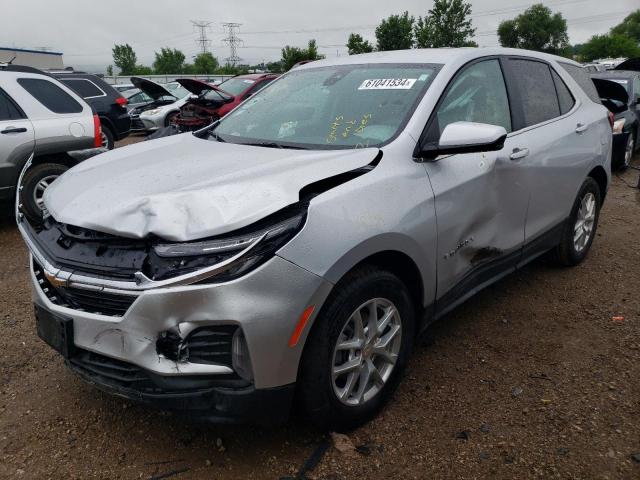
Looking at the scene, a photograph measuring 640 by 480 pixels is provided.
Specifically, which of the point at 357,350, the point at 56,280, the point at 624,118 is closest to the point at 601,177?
the point at 357,350

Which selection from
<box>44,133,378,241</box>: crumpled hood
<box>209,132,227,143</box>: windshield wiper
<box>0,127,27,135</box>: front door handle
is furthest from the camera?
<box>0,127,27,135</box>: front door handle

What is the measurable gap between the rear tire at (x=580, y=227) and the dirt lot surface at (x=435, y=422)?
0.73 m

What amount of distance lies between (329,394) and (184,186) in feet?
3.55

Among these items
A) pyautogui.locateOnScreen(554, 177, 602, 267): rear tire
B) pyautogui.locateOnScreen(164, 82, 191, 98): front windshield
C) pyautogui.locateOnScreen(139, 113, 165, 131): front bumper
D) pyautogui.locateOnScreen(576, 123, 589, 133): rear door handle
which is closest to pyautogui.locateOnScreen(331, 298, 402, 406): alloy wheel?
pyautogui.locateOnScreen(554, 177, 602, 267): rear tire

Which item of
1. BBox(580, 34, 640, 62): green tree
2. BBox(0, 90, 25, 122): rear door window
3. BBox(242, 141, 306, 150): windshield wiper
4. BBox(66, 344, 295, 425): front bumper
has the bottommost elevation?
BBox(580, 34, 640, 62): green tree

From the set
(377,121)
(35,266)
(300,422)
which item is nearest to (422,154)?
(377,121)

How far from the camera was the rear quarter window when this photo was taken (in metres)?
4.39

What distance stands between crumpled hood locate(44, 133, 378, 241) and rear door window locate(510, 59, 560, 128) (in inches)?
63.8

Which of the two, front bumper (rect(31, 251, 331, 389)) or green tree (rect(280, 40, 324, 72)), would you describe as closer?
front bumper (rect(31, 251, 331, 389))

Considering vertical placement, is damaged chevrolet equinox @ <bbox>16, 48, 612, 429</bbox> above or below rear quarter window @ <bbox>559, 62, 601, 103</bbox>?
below

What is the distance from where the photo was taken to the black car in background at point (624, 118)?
7.98 metres

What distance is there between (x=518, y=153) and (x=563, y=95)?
1181mm

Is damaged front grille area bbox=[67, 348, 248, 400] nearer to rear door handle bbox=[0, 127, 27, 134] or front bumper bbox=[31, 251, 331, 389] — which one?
front bumper bbox=[31, 251, 331, 389]

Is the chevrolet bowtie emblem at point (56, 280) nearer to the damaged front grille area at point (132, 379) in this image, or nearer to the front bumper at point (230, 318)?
the front bumper at point (230, 318)
